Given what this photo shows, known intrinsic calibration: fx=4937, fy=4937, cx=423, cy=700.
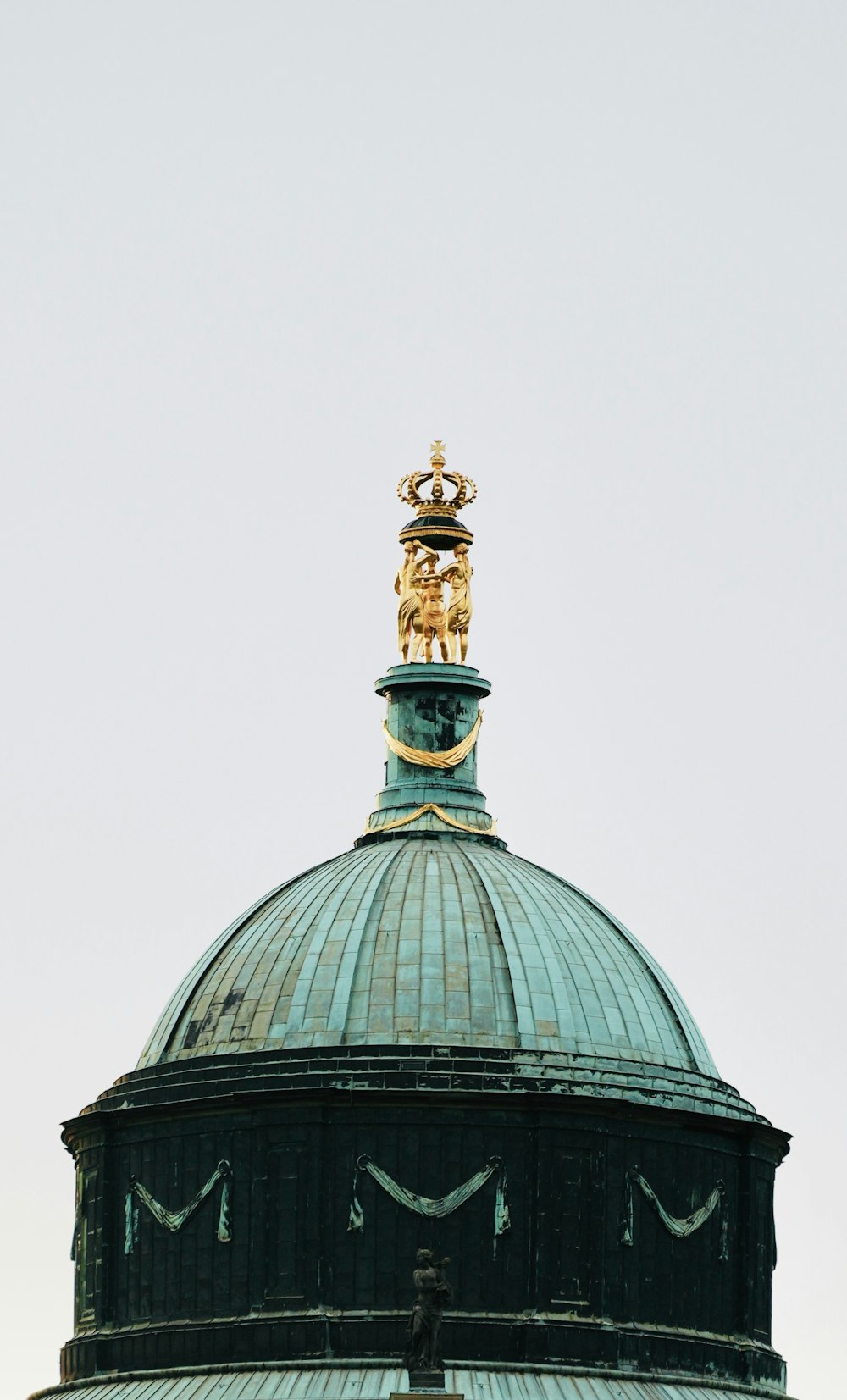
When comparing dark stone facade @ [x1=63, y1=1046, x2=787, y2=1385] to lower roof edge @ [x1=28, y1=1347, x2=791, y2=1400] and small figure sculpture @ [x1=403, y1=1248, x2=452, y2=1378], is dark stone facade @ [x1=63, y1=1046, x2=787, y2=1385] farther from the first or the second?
small figure sculpture @ [x1=403, y1=1248, x2=452, y2=1378]

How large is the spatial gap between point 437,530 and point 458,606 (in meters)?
1.77

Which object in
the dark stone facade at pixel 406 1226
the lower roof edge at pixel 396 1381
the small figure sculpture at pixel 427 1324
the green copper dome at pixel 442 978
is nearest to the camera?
the small figure sculpture at pixel 427 1324

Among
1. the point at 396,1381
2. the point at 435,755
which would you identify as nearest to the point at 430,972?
the point at 435,755

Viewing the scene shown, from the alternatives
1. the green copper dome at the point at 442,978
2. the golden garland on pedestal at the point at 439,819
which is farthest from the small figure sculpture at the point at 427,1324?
the golden garland on pedestal at the point at 439,819

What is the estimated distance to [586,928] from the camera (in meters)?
99.5

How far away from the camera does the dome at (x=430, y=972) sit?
96.3 m

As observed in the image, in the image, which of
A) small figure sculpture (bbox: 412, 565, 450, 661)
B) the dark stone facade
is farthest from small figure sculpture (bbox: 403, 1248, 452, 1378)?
small figure sculpture (bbox: 412, 565, 450, 661)

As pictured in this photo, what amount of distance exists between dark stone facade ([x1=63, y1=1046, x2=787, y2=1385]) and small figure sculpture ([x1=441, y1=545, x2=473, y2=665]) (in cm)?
1233

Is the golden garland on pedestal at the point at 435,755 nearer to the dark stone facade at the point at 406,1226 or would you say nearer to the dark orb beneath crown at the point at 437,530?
the dark orb beneath crown at the point at 437,530

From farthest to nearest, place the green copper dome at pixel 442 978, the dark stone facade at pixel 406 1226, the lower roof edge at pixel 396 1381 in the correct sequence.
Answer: the green copper dome at pixel 442 978 → the dark stone facade at pixel 406 1226 → the lower roof edge at pixel 396 1381

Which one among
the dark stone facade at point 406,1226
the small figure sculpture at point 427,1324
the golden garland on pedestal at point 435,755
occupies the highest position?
the golden garland on pedestal at point 435,755

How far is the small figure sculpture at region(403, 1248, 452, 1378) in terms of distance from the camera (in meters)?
88.9

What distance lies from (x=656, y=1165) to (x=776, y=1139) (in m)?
4.11

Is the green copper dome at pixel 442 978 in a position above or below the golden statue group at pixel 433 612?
below
